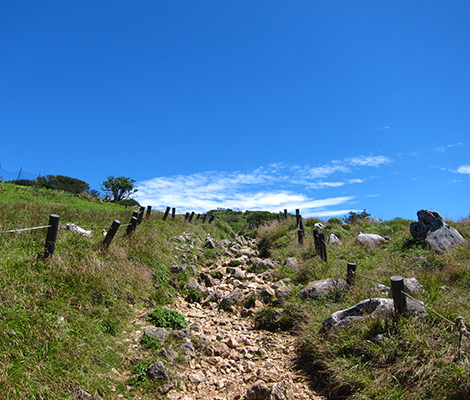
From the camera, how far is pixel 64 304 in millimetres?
5180

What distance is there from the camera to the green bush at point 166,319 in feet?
20.5

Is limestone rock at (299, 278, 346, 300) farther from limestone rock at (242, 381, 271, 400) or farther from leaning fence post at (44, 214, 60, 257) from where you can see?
leaning fence post at (44, 214, 60, 257)

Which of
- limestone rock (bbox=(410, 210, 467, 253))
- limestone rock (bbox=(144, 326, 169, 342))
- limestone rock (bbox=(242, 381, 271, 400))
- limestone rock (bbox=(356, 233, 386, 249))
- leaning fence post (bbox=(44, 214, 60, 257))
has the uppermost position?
limestone rock (bbox=(410, 210, 467, 253))

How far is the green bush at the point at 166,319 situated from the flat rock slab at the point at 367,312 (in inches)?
116

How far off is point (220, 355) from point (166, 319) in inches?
55.2

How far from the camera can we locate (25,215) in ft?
28.3

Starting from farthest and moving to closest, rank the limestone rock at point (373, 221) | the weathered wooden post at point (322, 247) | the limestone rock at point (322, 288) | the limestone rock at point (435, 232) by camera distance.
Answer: the limestone rock at point (373, 221), the limestone rock at point (435, 232), the weathered wooden post at point (322, 247), the limestone rock at point (322, 288)

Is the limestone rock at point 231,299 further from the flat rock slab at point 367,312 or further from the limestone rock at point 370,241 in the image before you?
the limestone rock at point 370,241

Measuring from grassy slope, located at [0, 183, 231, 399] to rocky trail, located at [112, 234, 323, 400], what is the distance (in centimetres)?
46

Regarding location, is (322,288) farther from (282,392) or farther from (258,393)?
(258,393)

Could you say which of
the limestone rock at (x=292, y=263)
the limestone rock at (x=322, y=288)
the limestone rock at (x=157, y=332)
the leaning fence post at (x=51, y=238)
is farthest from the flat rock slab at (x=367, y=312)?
the leaning fence post at (x=51, y=238)

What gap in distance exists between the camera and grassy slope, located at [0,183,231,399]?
3.87 m

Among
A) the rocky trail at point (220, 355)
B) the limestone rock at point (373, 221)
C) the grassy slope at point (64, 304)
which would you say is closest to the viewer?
the grassy slope at point (64, 304)

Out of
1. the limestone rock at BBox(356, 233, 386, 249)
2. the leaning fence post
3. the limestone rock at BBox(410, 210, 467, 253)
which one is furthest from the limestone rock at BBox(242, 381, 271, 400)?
the limestone rock at BBox(356, 233, 386, 249)
